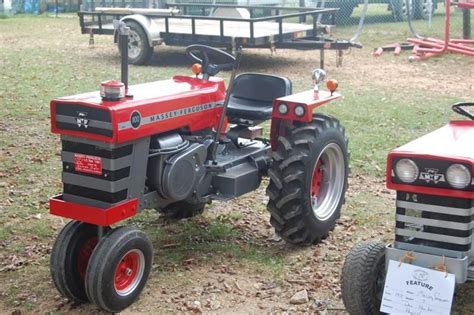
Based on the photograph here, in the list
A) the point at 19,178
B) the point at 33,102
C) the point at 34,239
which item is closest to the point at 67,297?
the point at 34,239

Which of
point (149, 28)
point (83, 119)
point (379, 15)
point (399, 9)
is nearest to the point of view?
point (83, 119)

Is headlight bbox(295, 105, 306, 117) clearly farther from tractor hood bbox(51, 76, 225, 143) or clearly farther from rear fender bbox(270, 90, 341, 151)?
tractor hood bbox(51, 76, 225, 143)

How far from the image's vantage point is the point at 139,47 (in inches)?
543

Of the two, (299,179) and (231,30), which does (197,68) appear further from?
(231,30)

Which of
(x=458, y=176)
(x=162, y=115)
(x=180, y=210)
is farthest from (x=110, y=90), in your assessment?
(x=458, y=176)

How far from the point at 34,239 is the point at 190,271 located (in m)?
1.31

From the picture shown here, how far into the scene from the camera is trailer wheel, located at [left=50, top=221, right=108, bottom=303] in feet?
14.1

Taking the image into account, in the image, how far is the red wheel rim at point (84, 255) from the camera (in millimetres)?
4422

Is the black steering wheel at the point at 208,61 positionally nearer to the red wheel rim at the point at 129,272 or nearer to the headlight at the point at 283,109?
the headlight at the point at 283,109

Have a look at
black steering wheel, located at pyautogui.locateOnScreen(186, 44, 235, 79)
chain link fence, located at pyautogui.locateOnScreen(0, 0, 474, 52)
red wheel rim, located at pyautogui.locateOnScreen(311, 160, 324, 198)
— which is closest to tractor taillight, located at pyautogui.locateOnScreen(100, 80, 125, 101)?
black steering wheel, located at pyautogui.locateOnScreen(186, 44, 235, 79)

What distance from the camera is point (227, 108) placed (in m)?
5.45

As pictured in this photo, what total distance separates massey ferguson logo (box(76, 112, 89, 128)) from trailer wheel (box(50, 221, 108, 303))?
592 millimetres

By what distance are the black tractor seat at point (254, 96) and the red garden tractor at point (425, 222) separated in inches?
71.4

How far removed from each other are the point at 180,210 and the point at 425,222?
251 centimetres
